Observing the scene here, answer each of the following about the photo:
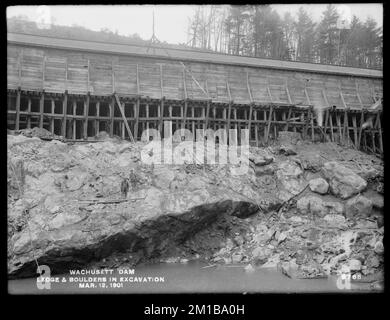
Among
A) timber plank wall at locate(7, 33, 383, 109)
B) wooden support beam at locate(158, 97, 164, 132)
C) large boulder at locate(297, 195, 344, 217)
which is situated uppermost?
timber plank wall at locate(7, 33, 383, 109)

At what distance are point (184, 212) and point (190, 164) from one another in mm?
2494

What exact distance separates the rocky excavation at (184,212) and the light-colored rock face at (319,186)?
0.04 metres

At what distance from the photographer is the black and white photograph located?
12.2 m

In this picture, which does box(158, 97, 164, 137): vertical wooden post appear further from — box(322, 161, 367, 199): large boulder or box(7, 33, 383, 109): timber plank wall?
box(322, 161, 367, 199): large boulder

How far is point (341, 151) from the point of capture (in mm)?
18547

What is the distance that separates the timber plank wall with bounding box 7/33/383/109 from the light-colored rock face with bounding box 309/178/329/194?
533 cm

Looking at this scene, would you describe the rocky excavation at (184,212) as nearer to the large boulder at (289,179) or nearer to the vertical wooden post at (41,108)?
the large boulder at (289,179)

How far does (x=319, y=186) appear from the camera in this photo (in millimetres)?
16484

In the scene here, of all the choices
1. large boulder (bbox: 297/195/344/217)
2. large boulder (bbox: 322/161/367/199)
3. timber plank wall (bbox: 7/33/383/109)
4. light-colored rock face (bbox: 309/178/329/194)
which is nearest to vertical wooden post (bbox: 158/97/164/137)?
timber plank wall (bbox: 7/33/383/109)

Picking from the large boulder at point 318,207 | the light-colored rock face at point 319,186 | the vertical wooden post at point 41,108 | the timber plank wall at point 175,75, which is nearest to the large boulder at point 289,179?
the light-colored rock face at point 319,186

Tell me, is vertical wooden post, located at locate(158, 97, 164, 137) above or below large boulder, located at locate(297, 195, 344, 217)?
above

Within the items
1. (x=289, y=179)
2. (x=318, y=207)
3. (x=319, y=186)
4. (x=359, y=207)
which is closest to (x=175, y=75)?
(x=289, y=179)

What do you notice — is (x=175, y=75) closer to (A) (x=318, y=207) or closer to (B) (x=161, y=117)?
(B) (x=161, y=117)

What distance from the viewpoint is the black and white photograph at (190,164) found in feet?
40.1
